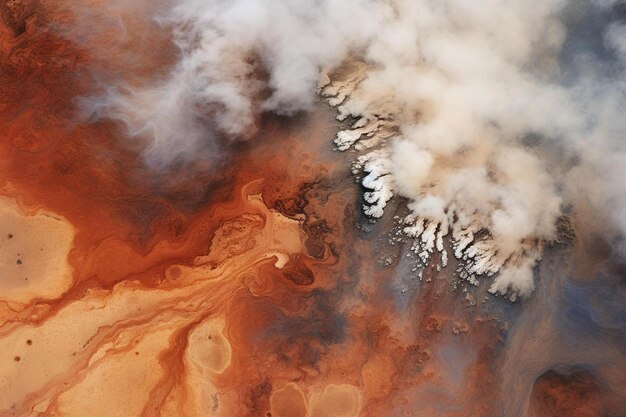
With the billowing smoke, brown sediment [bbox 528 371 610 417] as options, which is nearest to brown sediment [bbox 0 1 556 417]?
the billowing smoke

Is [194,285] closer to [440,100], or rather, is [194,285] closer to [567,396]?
[440,100]

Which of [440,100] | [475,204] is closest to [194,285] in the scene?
[475,204]

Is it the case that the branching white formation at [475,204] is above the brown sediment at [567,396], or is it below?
above

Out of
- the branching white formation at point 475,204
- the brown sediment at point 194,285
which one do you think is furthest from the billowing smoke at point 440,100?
the brown sediment at point 194,285

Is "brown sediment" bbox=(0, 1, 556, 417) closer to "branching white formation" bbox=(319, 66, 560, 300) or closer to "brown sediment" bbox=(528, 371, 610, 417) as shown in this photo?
"branching white formation" bbox=(319, 66, 560, 300)

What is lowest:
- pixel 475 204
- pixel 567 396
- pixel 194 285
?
pixel 194 285

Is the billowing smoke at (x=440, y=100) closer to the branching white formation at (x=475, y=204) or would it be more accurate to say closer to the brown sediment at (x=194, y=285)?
the branching white formation at (x=475, y=204)

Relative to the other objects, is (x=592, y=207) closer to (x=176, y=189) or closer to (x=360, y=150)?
(x=360, y=150)

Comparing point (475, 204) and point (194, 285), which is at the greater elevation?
point (475, 204)

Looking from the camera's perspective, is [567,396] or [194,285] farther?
[194,285]
